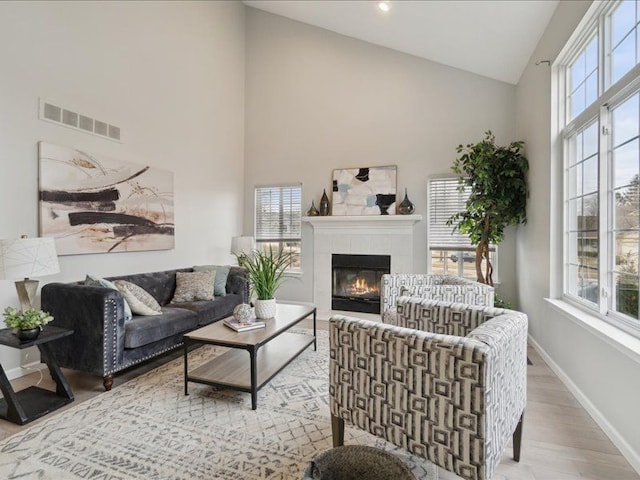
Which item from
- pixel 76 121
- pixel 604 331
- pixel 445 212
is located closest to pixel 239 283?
pixel 76 121

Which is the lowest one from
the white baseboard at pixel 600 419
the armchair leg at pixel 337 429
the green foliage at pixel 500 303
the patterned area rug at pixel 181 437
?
the patterned area rug at pixel 181 437

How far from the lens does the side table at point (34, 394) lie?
2.26 m

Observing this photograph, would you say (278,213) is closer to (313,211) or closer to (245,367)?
(313,211)

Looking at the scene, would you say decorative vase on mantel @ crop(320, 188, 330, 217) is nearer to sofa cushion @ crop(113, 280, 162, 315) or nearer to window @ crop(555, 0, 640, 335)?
sofa cushion @ crop(113, 280, 162, 315)

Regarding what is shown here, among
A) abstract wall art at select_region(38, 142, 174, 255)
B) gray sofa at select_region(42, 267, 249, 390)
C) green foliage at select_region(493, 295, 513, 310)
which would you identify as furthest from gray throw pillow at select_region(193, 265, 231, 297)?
green foliage at select_region(493, 295, 513, 310)

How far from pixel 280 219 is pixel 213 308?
2449mm

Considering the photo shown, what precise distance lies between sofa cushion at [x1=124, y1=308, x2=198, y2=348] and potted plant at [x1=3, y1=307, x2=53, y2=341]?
0.61 meters

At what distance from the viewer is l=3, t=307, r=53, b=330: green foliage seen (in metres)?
2.34

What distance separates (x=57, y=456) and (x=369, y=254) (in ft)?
14.0

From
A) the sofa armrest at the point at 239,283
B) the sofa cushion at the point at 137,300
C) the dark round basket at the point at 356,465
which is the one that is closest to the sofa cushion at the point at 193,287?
the sofa armrest at the point at 239,283

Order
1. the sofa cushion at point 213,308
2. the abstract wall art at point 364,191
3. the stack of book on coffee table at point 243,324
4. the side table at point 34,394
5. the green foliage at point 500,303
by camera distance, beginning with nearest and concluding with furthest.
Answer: the side table at point 34,394 → the stack of book on coffee table at point 243,324 → the sofa cushion at point 213,308 → the green foliage at point 500,303 → the abstract wall art at point 364,191

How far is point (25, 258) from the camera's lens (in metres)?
2.42

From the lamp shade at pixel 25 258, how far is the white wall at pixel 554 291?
3.83m

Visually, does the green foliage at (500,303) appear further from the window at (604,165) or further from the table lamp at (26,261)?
the table lamp at (26,261)
